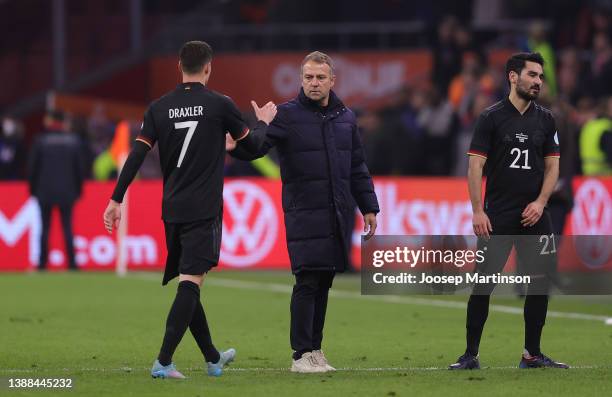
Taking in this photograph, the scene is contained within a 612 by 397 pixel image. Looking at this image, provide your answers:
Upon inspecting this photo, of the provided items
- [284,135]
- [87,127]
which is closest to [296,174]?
[284,135]

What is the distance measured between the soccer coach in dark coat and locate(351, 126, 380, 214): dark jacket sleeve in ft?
0.33

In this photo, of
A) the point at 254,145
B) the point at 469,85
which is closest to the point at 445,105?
the point at 469,85

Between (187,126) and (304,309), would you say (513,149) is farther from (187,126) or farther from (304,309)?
(187,126)

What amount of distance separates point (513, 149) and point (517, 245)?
646 millimetres

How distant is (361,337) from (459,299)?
15.6ft

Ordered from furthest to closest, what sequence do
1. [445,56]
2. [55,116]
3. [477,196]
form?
[445,56] < [55,116] < [477,196]

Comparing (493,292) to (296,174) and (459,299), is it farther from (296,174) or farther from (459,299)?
(459,299)

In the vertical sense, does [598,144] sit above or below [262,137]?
above

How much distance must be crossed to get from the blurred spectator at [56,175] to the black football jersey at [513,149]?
487 inches

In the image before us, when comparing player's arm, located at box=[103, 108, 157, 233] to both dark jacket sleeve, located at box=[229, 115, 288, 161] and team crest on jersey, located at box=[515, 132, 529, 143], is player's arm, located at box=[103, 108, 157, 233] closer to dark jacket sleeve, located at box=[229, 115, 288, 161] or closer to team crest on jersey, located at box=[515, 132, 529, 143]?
dark jacket sleeve, located at box=[229, 115, 288, 161]

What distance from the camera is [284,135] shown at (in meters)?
11.0

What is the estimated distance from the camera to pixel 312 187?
11.0 metres

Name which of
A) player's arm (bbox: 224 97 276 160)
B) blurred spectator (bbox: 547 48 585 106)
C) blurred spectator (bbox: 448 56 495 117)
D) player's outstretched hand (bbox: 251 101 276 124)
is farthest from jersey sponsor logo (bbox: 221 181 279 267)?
player's arm (bbox: 224 97 276 160)

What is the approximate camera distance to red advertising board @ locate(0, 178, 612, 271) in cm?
2305
